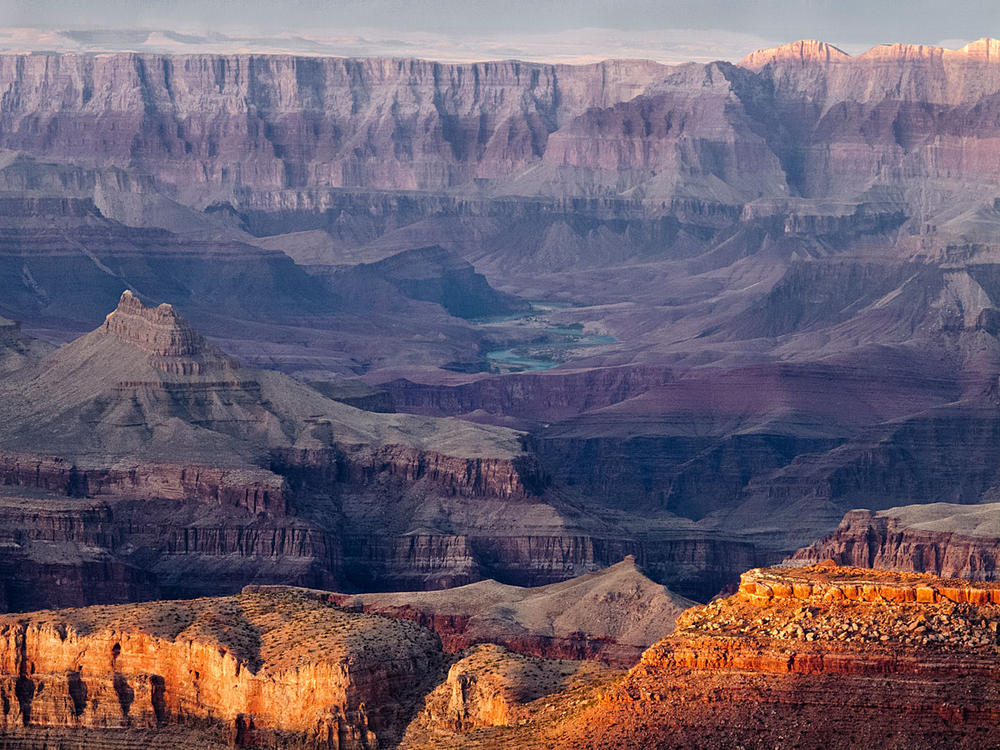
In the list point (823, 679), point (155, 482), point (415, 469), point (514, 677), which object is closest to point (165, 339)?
point (155, 482)

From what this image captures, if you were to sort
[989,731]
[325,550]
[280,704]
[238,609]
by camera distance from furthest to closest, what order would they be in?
[325,550] → [238,609] → [280,704] → [989,731]

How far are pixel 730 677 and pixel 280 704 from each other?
1369cm

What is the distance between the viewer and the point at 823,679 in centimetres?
5206

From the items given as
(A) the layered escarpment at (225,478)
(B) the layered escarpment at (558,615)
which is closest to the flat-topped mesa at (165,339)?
(A) the layered escarpment at (225,478)

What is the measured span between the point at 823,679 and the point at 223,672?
55.7 ft

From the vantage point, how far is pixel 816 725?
168 feet

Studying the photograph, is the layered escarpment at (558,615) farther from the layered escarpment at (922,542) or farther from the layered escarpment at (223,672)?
the layered escarpment at (223,672)

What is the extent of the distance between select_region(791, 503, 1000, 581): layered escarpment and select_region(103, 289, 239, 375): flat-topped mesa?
33709 millimetres

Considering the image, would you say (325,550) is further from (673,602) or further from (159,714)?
(159,714)

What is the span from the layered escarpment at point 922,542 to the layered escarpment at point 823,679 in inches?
2674

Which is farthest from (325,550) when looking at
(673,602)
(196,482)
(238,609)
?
(238,609)

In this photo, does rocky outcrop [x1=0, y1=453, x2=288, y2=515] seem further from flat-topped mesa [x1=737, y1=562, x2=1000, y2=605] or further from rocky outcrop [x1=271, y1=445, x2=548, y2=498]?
flat-topped mesa [x1=737, y1=562, x2=1000, y2=605]

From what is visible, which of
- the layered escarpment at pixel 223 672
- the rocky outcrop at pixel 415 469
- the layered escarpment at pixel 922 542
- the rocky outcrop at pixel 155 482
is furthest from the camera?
the rocky outcrop at pixel 415 469

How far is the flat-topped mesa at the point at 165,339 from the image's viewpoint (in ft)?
478
